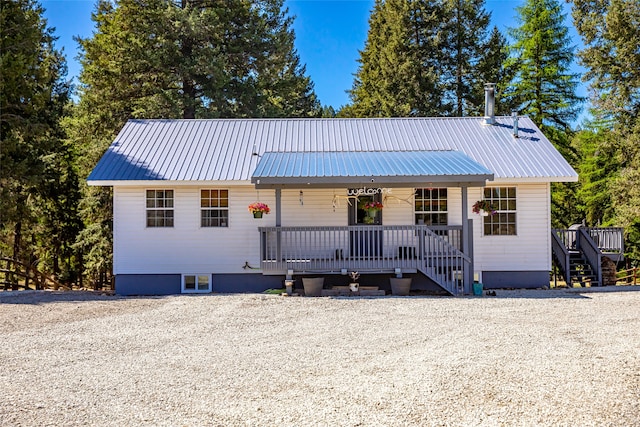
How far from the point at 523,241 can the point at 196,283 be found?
8.32 meters

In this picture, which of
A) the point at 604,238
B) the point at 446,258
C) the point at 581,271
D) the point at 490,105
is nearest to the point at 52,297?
the point at 446,258

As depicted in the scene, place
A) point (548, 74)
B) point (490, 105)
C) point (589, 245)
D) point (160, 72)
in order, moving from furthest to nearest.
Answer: point (548, 74), point (160, 72), point (490, 105), point (589, 245)

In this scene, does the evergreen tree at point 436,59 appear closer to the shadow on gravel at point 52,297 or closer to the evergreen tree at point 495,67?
the evergreen tree at point 495,67

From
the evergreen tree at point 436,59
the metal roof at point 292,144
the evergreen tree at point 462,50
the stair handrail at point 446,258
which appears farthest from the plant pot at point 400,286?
the evergreen tree at point 462,50

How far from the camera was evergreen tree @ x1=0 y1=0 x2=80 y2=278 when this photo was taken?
1861 cm

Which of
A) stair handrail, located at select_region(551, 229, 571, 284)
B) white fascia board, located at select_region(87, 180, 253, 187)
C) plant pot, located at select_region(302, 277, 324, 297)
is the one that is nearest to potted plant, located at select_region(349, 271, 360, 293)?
→ plant pot, located at select_region(302, 277, 324, 297)

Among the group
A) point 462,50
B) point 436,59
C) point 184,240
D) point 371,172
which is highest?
point 462,50

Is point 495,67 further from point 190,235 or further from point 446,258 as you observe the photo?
point 190,235

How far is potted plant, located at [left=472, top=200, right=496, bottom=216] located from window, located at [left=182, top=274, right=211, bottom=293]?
6.86 m

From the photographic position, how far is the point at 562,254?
1697 centimetres

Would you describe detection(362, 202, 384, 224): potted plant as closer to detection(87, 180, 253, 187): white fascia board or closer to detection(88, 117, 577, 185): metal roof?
detection(88, 117, 577, 185): metal roof

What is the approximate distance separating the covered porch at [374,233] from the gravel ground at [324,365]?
2.05m

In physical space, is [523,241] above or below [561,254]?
above

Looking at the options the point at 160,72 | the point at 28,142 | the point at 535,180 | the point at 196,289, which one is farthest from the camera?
the point at 160,72
